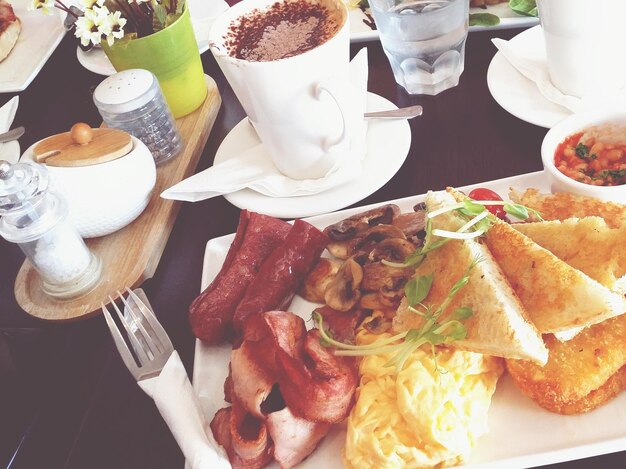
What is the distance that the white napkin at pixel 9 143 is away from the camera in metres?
2.27

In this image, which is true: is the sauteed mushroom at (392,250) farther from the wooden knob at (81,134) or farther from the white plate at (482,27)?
the white plate at (482,27)

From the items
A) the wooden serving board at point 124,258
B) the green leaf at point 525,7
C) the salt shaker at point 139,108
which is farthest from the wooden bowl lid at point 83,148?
the green leaf at point 525,7

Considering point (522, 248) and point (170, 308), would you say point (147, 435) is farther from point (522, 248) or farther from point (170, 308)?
Answer: point (522, 248)

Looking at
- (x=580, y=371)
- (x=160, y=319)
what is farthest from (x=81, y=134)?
(x=580, y=371)

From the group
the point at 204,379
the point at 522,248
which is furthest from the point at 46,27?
the point at 522,248

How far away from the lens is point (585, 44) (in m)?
1.75

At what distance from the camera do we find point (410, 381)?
1204mm

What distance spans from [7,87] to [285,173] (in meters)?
1.54

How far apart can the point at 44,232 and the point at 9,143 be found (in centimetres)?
86

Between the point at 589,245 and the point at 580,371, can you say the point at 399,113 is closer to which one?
the point at 589,245

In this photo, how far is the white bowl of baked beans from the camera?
57.6 inches

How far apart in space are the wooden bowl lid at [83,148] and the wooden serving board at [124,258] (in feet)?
0.74

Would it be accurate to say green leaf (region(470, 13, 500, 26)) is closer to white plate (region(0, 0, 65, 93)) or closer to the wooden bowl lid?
the wooden bowl lid

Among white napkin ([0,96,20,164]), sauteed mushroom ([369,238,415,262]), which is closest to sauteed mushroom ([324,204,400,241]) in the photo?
sauteed mushroom ([369,238,415,262])
